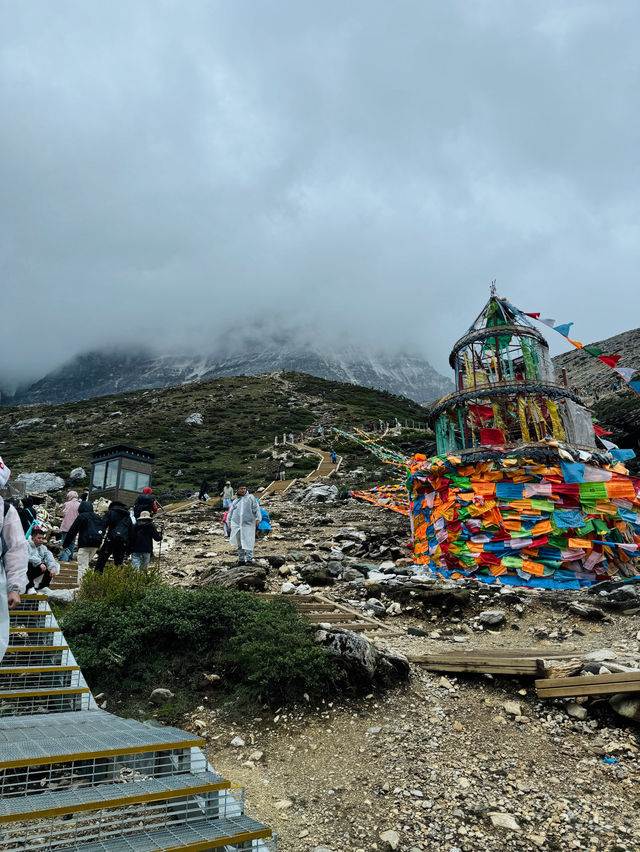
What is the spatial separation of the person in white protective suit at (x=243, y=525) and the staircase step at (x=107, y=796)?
23.8 ft

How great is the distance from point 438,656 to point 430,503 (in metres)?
6.70

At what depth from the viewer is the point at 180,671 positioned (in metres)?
5.99

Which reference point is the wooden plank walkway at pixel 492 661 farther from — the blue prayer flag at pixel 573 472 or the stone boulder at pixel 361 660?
the blue prayer flag at pixel 573 472

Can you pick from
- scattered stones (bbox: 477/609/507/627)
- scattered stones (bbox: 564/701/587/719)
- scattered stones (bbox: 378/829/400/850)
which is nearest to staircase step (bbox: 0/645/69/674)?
scattered stones (bbox: 378/829/400/850)

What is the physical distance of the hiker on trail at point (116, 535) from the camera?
899 centimetres

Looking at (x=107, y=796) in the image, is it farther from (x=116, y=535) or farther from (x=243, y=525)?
(x=243, y=525)

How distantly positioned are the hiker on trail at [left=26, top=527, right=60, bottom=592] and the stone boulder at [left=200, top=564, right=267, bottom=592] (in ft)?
8.84

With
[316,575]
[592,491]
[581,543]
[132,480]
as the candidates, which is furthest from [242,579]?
[132,480]

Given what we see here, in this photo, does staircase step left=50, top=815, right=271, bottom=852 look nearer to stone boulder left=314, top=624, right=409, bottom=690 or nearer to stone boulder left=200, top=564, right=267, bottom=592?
stone boulder left=314, top=624, right=409, bottom=690

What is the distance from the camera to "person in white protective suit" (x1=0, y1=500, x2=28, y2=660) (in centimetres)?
354

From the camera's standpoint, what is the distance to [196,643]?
6246 millimetres

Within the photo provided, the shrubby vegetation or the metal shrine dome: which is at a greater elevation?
the metal shrine dome

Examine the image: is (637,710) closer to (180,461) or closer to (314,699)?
(314,699)

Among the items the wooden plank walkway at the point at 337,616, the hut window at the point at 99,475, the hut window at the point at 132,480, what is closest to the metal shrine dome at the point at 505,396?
the wooden plank walkway at the point at 337,616
